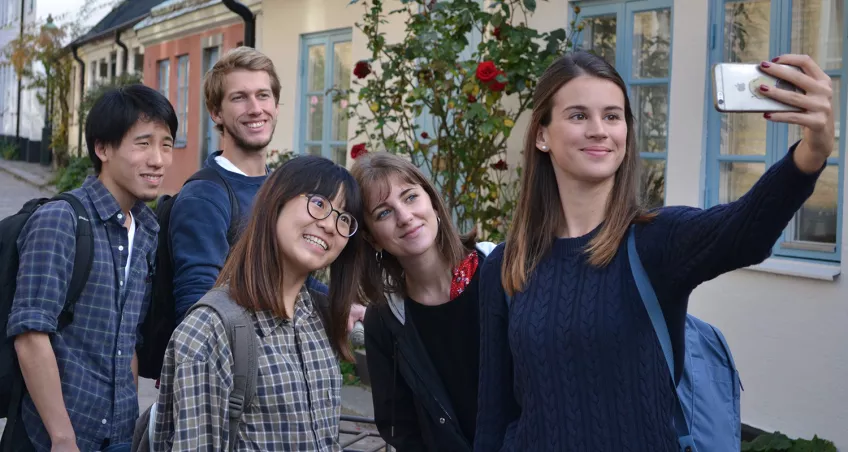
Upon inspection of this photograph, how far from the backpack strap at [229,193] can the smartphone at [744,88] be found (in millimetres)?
1825

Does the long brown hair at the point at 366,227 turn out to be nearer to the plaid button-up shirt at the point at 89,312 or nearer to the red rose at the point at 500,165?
the plaid button-up shirt at the point at 89,312

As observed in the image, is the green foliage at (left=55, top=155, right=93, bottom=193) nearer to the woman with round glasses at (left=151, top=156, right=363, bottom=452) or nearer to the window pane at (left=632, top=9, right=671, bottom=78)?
the window pane at (left=632, top=9, right=671, bottom=78)

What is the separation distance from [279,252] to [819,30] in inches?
159

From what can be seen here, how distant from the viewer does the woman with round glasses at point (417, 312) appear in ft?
9.99

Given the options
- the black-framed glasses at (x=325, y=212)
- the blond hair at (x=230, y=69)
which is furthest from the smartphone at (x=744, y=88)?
the blond hair at (x=230, y=69)

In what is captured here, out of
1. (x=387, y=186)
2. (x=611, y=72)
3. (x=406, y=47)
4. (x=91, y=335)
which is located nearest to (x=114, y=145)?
(x=91, y=335)

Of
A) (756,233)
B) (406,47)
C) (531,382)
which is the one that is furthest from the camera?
(406,47)

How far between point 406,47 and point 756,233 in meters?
5.88

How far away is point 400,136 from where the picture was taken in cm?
904

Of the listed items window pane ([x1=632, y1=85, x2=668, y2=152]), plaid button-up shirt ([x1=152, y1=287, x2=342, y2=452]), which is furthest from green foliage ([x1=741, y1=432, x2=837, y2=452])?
plaid button-up shirt ([x1=152, y1=287, x2=342, y2=452])

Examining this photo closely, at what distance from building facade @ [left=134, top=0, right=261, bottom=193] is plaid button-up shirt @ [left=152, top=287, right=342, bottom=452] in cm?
1215

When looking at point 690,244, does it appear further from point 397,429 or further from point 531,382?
point 397,429

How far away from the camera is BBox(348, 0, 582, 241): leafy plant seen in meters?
7.27

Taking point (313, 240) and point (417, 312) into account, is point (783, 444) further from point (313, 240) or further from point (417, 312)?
point (313, 240)
